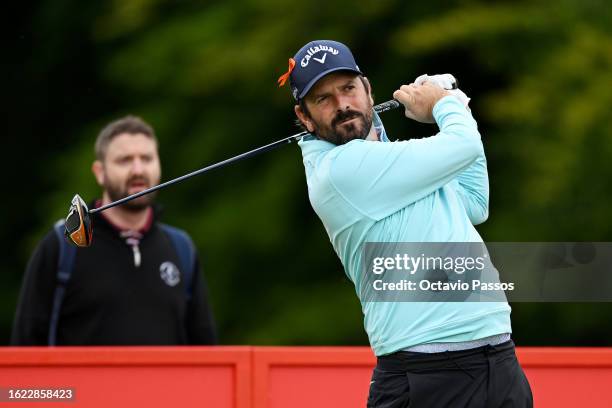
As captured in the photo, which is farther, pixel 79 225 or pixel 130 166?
pixel 130 166

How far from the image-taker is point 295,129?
274 inches

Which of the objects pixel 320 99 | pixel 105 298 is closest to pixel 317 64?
pixel 320 99

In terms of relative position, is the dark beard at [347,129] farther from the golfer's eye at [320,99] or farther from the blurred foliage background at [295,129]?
the blurred foliage background at [295,129]

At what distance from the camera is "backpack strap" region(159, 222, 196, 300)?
16.4ft

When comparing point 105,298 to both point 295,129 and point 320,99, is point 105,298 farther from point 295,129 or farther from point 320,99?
point 295,129

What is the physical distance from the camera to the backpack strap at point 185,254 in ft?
16.4

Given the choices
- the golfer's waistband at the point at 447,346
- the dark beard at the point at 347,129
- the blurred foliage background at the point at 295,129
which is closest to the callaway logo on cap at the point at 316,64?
Result: the dark beard at the point at 347,129

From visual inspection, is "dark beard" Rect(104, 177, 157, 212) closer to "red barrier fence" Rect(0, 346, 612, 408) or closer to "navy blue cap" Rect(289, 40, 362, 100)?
"red barrier fence" Rect(0, 346, 612, 408)

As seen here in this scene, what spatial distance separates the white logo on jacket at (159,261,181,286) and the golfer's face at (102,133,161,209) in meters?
0.29

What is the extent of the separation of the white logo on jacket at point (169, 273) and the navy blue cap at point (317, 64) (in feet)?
5.96

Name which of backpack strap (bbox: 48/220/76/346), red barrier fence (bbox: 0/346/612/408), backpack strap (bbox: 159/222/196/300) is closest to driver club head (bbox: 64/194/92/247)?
red barrier fence (bbox: 0/346/612/408)

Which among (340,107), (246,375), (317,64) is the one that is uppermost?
(317,64)

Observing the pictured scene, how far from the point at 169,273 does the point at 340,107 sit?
76.0 inches

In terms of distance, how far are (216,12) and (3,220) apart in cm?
243
